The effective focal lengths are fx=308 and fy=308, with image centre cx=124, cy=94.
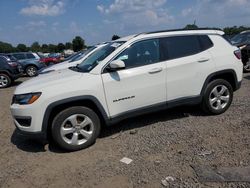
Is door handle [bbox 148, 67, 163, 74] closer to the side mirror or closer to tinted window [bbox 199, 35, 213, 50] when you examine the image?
the side mirror

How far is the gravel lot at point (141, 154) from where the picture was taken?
4.01 metres

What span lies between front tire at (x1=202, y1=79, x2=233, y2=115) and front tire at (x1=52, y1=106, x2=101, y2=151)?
91.9 inches

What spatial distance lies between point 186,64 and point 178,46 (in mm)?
398

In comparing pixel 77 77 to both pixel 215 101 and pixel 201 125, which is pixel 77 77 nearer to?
pixel 201 125

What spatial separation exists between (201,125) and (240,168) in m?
1.81

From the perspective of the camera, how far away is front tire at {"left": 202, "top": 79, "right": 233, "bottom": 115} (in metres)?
6.09

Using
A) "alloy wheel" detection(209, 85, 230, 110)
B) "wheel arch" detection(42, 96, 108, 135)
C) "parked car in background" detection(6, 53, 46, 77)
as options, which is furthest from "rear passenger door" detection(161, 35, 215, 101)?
"parked car in background" detection(6, 53, 46, 77)

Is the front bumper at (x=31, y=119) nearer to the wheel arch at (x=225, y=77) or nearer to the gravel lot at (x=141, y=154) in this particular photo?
the gravel lot at (x=141, y=154)

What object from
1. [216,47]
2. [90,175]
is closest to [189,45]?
[216,47]

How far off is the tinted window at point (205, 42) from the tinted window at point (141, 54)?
1.01 m

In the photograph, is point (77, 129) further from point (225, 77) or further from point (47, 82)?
point (225, 77)

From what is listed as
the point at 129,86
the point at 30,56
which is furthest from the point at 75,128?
the point at 30,56

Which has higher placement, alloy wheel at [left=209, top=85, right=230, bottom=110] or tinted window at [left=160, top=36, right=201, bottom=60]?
tinted window at [left=160, top=36, right=201, bottom=60]

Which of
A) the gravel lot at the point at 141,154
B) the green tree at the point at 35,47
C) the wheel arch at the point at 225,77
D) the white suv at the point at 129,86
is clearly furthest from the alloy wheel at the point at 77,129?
the green tree at the point at 35,47
